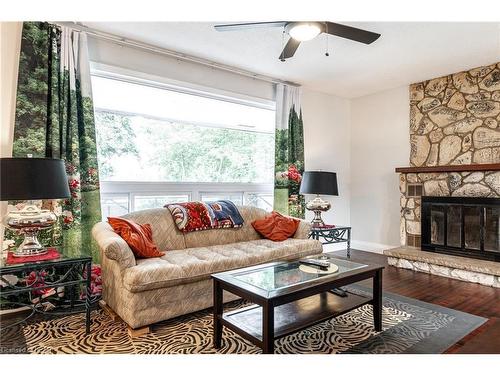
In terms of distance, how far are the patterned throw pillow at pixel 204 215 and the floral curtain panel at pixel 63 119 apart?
0.76m

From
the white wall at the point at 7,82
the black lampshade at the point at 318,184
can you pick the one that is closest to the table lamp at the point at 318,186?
the black lampshade at the point at 318,184

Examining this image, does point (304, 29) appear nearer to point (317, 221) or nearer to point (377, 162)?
point (317, 221)

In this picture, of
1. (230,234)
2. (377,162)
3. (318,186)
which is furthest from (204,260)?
(377,162)

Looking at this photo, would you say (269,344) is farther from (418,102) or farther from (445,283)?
(418,102)

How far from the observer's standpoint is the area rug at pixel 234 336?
2076 mm

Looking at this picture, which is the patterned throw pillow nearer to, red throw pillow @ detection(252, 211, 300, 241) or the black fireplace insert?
red throw pillow @ detection(252, 211, 300, 241)

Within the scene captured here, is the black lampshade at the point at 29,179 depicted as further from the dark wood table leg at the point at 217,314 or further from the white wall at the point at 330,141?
the white wall at the point at 330,141

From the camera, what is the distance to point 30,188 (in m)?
2.14

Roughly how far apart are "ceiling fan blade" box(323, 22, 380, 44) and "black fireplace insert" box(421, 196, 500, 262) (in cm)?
254

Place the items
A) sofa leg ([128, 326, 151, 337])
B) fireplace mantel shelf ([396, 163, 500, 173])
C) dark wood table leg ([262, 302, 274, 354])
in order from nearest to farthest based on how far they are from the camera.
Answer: dark wood table leg ([262, 302, 274, 354]) → sofa leg ([128, 326, 151, 337]) → fireplace mantel shelf ([396, 163, 500, 173])

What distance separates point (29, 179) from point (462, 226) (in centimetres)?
453

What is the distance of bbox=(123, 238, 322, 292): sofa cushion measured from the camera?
7.53 feet

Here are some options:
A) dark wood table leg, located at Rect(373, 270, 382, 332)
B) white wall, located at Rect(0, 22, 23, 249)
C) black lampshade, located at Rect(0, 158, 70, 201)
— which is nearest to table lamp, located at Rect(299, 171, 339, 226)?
dark wood table leg, located at Rect(373, 270, 382, 332)
